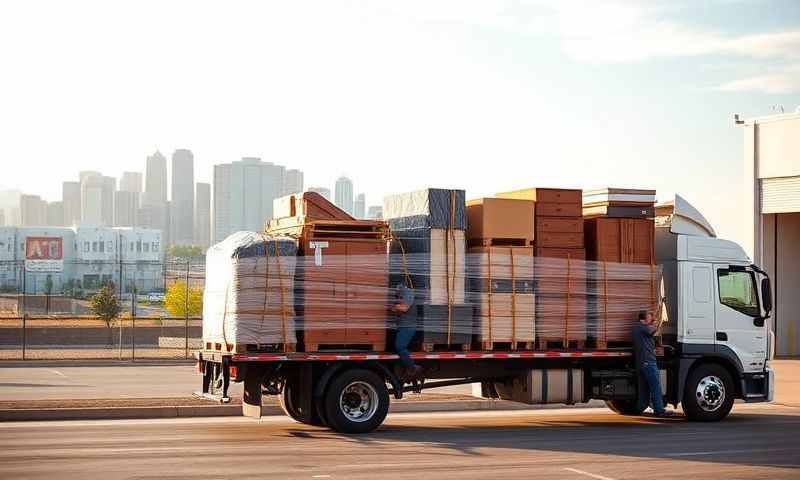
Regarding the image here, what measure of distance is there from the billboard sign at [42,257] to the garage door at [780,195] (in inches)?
892

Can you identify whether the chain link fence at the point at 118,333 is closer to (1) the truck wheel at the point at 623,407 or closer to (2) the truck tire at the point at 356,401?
(1) the truck wheel at the point at 623,407

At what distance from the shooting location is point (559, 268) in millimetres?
17516

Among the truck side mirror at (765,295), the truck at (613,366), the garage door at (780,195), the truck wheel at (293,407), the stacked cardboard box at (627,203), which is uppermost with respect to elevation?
the garage door at (780,195)

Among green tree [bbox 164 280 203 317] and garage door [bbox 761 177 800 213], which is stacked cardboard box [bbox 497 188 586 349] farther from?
green tree [bbox 164 280 203 317]

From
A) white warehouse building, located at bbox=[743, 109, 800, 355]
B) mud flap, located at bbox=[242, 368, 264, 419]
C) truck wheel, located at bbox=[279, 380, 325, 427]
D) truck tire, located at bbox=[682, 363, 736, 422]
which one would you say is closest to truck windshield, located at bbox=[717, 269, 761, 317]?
truck tire, located at bbox=[682, 363, 736, 422]

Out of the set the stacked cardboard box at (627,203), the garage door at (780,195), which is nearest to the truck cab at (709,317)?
the stacked cardboard box at (627,203)

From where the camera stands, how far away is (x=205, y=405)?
18.9 meters

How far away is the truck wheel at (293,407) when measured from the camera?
16156 mm

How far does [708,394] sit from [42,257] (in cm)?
3317

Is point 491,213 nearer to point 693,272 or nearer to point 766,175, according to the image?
point 693,272

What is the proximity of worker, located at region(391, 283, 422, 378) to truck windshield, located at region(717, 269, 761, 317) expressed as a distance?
5.76m

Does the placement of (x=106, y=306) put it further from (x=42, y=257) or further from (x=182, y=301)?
(x=182, y=301)

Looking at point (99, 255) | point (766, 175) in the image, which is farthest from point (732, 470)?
point (99, 255)

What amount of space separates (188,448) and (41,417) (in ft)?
16.6
